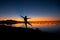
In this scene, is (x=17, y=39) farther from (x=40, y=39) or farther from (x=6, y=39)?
(x=40, y=39)

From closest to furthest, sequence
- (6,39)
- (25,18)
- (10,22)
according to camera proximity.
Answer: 1. (6,39)
2. (25,18)
3. (10,22)

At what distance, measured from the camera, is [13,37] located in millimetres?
32156

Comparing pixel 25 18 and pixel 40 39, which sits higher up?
pixel 25 18

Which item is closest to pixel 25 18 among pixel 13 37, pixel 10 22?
pixel 10 22

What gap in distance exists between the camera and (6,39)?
100.0 feet

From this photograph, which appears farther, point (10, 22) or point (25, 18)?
point (10, 22)

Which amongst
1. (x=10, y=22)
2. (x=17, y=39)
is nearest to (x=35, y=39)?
(x=17, y=39)

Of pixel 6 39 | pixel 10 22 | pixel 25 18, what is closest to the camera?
pixel 6 39

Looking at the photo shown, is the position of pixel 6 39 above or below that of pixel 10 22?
below

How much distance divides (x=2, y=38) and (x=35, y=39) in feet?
28.2

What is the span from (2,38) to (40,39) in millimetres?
9838

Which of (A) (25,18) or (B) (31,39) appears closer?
(B) (31,39)

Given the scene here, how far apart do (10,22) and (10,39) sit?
41600 mm

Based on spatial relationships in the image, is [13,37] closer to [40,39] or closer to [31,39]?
[31,39]
